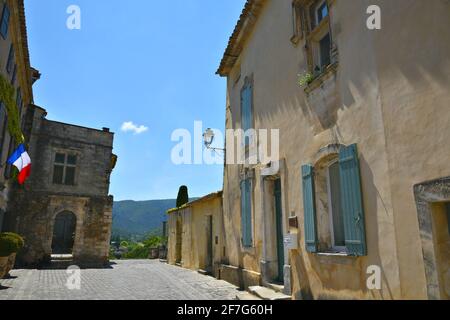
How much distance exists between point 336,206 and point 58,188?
50.1ft

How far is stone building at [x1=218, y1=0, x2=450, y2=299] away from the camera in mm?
3627

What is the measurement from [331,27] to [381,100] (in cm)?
191

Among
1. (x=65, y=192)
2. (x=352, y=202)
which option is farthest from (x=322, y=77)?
(x=65, y=192)

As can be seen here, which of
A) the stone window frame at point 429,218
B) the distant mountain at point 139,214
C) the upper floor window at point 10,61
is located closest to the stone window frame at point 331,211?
the stone window frame at point 429,218

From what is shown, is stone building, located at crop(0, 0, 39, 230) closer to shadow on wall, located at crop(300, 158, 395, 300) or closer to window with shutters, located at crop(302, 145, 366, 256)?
window with shutters, located at crop(302, 145, 366, 256)

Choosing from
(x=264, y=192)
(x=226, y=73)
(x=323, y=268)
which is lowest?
(x=323, y=268)

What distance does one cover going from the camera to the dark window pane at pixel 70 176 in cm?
1703

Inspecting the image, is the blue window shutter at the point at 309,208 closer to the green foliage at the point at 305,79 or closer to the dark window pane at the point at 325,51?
the green foliage at the point at 305,79

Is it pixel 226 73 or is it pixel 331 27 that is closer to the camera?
pixel 331 27

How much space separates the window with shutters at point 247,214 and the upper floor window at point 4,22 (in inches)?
301

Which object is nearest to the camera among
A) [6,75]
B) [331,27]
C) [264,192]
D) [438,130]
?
[438,130]

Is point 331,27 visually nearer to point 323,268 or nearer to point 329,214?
point 329,214
